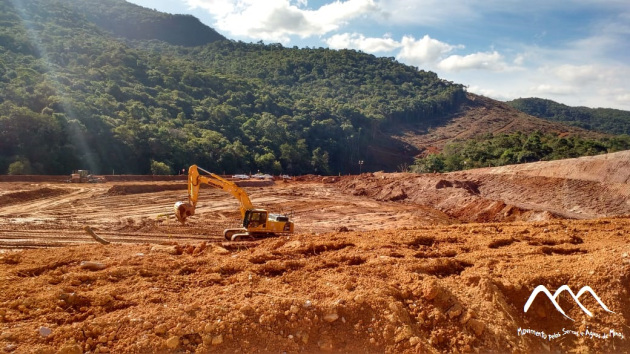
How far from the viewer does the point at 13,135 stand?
30000 mm

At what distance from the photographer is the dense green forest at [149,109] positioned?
32969 mm

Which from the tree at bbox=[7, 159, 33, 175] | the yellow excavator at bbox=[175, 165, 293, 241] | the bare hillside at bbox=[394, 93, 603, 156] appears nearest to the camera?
the yellow excavator at bbox=[175, 165, 293, 241]

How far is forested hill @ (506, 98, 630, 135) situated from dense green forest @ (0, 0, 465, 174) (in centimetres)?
6186

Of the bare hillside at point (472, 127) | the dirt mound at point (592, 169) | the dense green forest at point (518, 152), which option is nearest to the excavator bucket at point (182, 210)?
the dirt mound at point (592, 169)

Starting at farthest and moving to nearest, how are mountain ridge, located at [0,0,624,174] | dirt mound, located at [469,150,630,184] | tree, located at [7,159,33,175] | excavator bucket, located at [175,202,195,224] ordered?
mountain ridge, located at [0,0,624,174], tree, located at [7,159,33,175], dirt mound, located at [469,150,630,184], excavator bucket, located at [175,202,195,224]

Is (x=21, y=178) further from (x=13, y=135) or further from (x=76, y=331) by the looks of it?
(x=76, y=331)

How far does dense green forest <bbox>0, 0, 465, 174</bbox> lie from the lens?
33.0 meters

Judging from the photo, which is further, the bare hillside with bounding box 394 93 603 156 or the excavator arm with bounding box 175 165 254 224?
the bare hillside with bounding box 394 93 603 156

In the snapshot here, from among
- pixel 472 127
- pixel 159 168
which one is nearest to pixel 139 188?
pixel 159 168

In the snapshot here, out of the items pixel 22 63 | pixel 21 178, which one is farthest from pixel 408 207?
pixel 22 63

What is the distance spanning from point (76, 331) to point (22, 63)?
48642 millimetres

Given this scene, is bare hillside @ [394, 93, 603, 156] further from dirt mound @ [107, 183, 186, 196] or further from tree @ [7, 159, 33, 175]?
tree @ [7, 159, 33, 175]

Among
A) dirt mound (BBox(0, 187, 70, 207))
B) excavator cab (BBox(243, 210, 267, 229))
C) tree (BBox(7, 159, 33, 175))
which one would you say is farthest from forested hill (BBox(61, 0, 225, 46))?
excavator cab (BBox(243, 210, 267, 229))

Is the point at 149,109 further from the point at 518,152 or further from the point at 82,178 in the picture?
the point at 518,152
